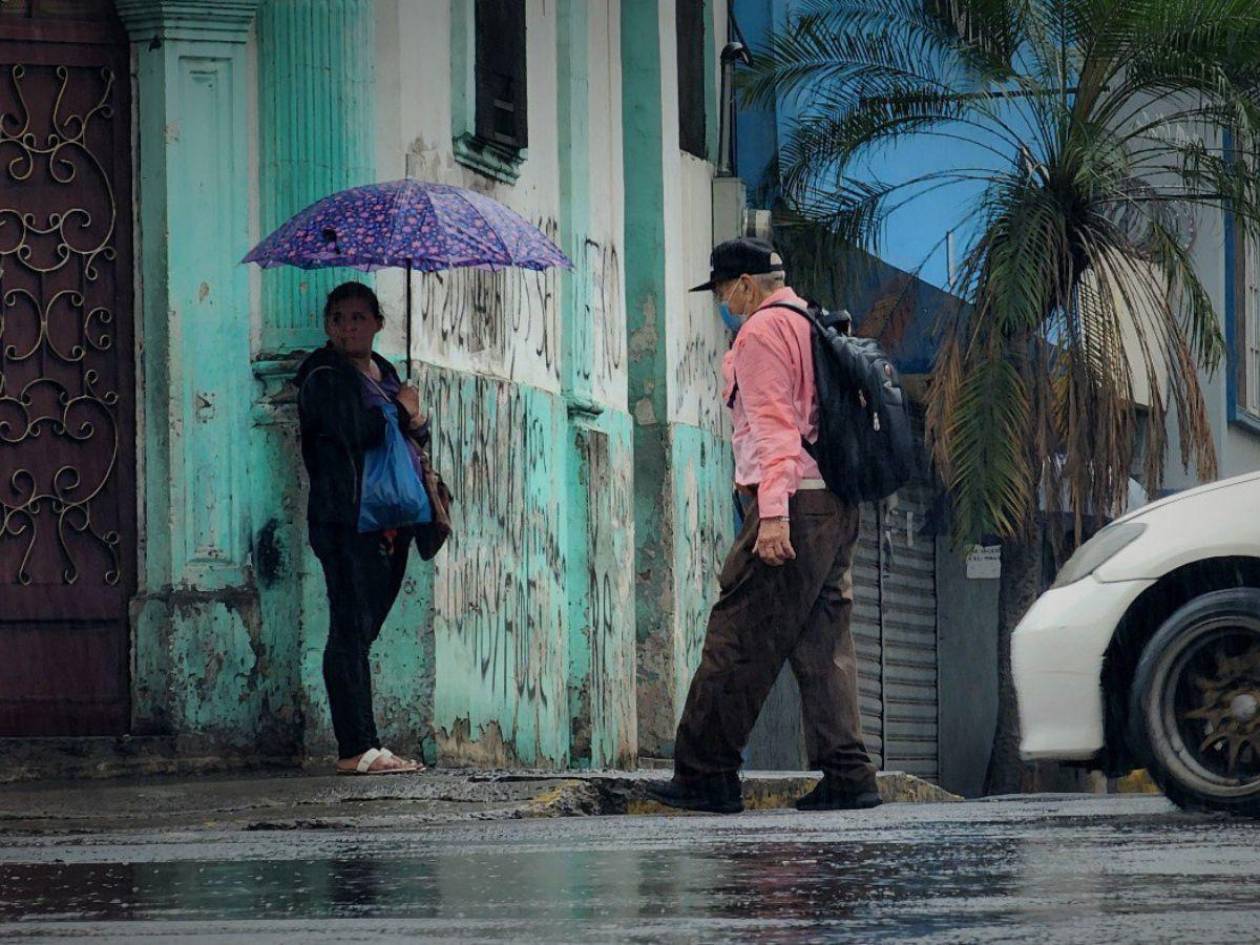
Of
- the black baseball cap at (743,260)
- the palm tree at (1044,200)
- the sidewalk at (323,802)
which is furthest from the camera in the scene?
the palm tree at (1044,200)

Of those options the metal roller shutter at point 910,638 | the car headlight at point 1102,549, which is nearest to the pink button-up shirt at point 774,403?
the car headlight at point 1102,549

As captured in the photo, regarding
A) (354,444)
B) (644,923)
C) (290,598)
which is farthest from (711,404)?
(644,923)

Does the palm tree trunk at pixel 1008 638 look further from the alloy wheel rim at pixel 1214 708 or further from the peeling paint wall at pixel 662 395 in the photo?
the alloy wheel rim at pixel 1214 708

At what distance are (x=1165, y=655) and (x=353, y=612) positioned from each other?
11.4 ft

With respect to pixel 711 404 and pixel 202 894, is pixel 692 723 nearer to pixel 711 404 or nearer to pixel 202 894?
pixel 202 894

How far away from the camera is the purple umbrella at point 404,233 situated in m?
10.8

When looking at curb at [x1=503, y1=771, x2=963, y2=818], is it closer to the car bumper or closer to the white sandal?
the white sandal

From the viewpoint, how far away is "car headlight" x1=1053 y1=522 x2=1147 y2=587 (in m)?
8.30

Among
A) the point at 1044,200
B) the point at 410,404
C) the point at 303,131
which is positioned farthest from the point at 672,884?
the point at 1044,200

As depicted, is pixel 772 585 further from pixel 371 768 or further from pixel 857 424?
pixel 371 768

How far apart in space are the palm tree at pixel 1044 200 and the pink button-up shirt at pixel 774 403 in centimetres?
830

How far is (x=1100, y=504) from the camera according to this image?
17828 millimetres

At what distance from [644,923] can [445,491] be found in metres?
6.28

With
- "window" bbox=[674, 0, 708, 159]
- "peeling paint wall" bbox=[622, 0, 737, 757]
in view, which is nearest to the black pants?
"peeling paint wall" bbox=[622, 0, 737, 757]
